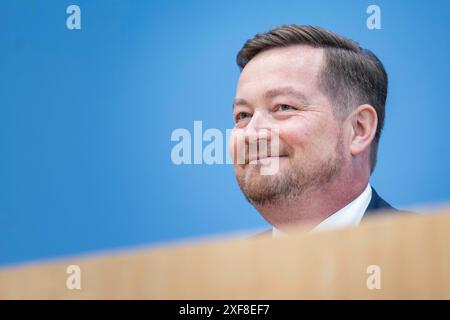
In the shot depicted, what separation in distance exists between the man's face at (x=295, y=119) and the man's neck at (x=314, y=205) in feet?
0.08

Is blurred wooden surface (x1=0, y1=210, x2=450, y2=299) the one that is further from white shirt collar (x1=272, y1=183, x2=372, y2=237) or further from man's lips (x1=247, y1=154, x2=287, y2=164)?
man's lips (x1=247, y1=154, x2=287, y2=164)

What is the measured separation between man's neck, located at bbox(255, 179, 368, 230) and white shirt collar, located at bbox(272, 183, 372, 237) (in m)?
0.01

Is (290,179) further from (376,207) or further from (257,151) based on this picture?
(376,207)

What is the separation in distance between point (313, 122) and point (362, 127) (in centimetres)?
18

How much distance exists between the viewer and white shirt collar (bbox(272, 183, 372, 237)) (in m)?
2.20

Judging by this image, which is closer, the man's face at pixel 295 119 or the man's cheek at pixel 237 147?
the man's face at pixel 295 119

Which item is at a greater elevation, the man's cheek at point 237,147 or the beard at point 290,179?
the man's cheek at point 237,147

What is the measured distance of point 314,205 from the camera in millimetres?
2217

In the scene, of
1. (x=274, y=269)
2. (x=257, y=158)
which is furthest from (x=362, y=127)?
(x=274, y=269)

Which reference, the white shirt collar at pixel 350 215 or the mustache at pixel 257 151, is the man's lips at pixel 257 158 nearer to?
the mustache at pixel 257 151

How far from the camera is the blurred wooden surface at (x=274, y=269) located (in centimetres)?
228

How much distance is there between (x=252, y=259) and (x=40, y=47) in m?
1.21

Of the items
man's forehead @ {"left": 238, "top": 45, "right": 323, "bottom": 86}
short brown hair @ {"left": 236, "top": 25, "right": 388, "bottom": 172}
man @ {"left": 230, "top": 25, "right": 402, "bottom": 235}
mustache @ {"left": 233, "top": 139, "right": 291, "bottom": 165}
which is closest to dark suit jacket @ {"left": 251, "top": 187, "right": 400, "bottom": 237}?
man @ {"left": 230, "top": 25, "right": 402, "bottom": 235}

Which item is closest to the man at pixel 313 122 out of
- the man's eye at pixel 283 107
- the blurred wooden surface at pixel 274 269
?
the man's eye at pixel 283 107
